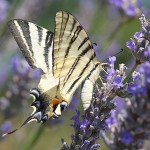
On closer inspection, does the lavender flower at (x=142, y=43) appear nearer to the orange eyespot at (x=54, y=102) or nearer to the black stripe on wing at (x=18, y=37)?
the orange eyespot at (x=54, y=102)

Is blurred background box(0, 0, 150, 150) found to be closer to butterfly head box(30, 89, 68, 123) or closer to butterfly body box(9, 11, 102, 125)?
butterfly body box(9, 11, 102, 125)

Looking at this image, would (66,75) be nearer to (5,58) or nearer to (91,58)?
(91,58)

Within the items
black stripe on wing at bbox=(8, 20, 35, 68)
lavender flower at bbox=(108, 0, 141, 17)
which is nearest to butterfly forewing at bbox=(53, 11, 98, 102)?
black stripe on wing at bbox=(8, 20, 35, 68)

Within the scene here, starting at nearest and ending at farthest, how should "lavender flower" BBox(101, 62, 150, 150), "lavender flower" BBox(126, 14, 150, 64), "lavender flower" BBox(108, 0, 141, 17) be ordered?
1. "lavender flower" BBox(101, 62, 150, 150)
2. "lavender flower" BBox(126, 14, 150, 64)
3. "lavender flower" BBox(108, 0, 141, 17)

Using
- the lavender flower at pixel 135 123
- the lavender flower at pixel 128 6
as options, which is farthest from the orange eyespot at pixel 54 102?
the lavender flower at pixel 128 6

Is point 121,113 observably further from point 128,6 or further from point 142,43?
point 128,6

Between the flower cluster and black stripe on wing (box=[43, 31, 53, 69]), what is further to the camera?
black stripe on wing (box=[43, 31, 53, 69])

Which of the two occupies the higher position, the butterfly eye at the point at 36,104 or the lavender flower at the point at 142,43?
the lavender flower at the point at 142,43
